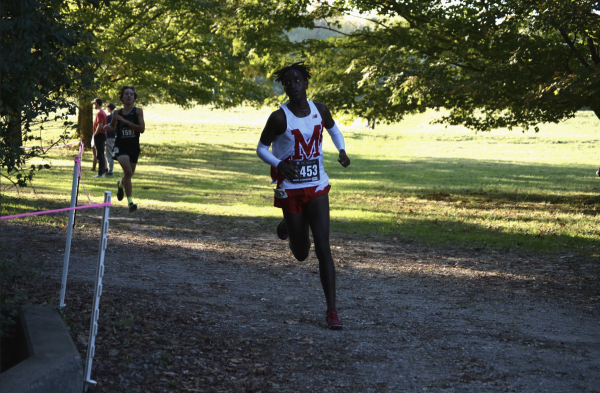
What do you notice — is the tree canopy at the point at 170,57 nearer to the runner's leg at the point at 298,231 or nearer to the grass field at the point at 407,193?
the grass field at the point at 407,193

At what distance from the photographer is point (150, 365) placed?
174 inches

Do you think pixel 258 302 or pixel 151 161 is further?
pixel 151 161

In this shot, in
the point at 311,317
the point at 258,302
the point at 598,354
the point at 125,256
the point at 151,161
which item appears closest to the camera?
the point at 598,354

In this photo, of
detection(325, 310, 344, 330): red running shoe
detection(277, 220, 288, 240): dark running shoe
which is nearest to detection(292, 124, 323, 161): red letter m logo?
detection(277, 220, 288, 240): dark running shoe

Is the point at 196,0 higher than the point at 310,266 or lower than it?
higher

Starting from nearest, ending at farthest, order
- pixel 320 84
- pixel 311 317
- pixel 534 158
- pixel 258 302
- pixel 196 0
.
A: 1. pixel 311 317
2. pixel 258 302
3. pixel 320 84
4. pixel 196 0
5. pixel 534 158

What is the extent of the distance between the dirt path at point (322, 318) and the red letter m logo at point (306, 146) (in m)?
1.42

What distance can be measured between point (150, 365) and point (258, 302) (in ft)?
6.99

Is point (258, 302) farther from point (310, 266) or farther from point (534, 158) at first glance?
point (534, 158)

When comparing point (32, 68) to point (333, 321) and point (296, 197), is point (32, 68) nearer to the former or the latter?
point (296, 197)

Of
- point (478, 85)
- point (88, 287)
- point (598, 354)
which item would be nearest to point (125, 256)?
point (88, 287)

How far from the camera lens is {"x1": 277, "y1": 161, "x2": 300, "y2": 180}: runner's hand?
215 inches

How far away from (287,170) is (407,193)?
14.1 meters

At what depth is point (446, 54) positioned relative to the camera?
50.2ft
